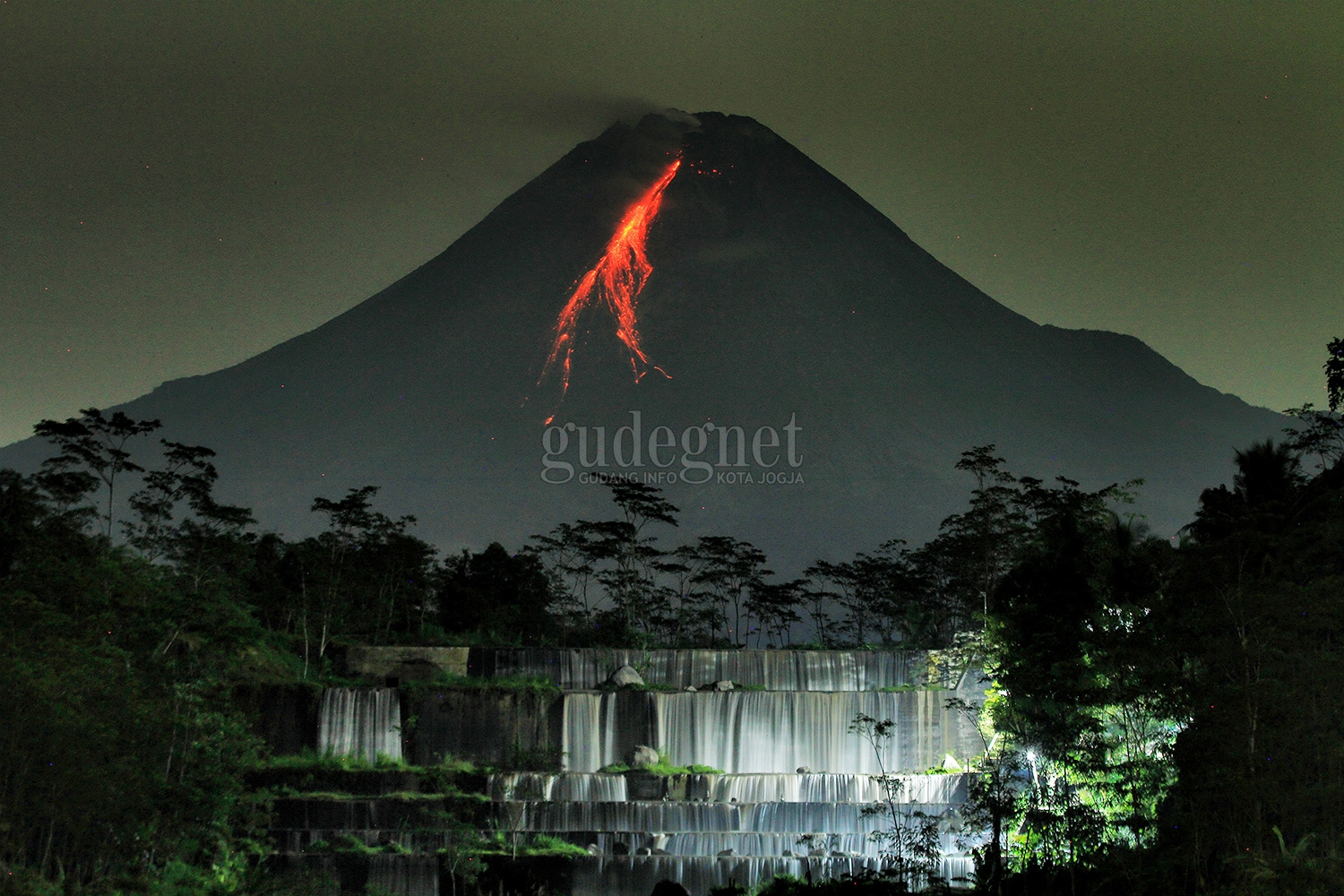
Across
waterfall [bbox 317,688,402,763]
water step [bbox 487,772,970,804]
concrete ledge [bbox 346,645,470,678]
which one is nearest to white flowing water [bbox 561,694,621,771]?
water step [bbox 487,772,970,804]

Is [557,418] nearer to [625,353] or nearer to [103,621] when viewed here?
[625,353]

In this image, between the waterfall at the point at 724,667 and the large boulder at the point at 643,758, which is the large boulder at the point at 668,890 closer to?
the large boulder at the point at 643,758

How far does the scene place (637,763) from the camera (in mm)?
37625

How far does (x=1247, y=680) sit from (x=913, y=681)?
913 inches

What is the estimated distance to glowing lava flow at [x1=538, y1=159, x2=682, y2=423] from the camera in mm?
141875

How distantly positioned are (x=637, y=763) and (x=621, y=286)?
124m

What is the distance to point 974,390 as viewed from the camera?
145000mm

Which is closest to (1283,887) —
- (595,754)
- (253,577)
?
(595,754)

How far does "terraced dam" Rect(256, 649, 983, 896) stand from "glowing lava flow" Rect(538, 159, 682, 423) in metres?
95.6

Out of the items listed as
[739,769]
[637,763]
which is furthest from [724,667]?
[637,763]

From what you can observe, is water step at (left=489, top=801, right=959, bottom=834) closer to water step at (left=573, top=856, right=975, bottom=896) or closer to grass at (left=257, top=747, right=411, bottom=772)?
water step at (left=573, top=856, right=975, bottom=896)

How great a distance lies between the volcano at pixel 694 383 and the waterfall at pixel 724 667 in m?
82.0

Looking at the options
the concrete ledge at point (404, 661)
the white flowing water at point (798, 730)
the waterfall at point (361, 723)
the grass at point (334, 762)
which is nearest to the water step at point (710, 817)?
the grass at point (334, 762)

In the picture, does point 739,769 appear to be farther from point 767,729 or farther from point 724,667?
point 724,667
